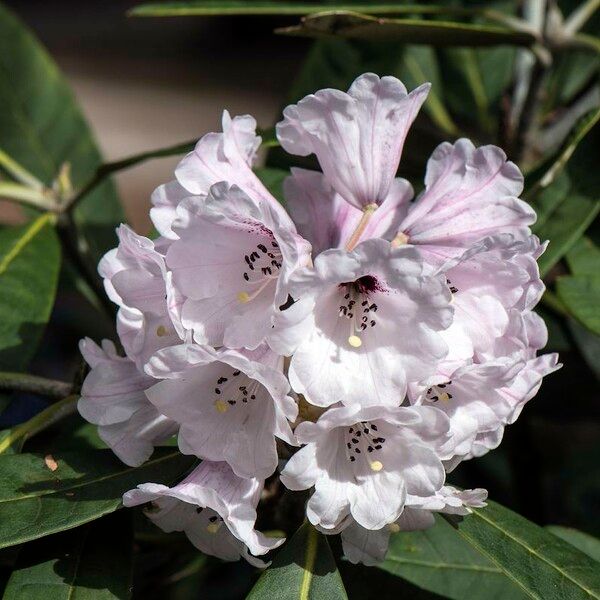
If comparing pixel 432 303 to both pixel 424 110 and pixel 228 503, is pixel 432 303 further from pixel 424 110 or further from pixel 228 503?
pixel 424 110

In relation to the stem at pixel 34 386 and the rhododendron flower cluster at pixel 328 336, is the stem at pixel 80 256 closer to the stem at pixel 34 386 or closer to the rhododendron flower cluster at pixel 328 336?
the stem at pixel 34 386

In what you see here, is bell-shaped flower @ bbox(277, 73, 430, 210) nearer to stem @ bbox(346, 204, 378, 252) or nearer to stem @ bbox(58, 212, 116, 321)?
stem @ bbox(346, 204, 378, 252)

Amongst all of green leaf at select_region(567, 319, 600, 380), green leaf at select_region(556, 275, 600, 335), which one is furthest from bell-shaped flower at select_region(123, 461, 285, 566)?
green leaf at select_region(567, 319, 600, 380)

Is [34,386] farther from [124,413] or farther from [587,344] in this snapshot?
[587,344]

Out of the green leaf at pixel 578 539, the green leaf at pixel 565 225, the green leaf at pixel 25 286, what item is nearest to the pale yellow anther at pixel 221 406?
the green leaf at pixel 25 286

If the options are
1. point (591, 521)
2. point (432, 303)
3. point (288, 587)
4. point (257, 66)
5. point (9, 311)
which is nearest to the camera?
point (432, 303)

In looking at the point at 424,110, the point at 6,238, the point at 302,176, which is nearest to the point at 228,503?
the point at 302,176

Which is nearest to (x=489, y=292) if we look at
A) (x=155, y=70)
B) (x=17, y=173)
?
(x=17, y=173)
